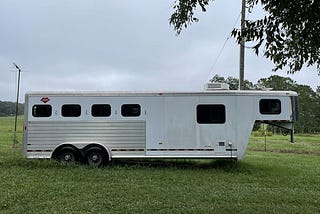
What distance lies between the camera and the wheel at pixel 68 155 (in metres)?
10.5

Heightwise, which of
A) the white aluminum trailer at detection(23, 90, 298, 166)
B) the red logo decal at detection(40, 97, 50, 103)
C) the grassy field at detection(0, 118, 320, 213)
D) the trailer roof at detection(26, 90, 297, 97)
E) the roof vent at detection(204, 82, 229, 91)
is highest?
the roof vent at detection(204, 82, 229, 91)

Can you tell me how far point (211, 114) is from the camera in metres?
10.5

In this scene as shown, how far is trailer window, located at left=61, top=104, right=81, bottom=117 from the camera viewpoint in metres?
10.6

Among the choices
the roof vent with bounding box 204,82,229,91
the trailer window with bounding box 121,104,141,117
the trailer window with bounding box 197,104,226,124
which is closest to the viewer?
the trailer window with bounding box 197,104,226,124

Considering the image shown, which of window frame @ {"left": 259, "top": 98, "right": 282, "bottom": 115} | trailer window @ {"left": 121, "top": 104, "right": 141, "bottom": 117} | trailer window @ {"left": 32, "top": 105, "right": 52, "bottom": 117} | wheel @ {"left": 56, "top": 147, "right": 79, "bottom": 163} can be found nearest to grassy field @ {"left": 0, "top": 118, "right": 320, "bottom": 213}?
wheel @ {"left": 56, "top": 147, "right": 79, "bottom": 163}

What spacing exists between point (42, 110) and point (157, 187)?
480 centimetres

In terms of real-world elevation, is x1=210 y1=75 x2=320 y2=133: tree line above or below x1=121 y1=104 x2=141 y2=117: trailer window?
above

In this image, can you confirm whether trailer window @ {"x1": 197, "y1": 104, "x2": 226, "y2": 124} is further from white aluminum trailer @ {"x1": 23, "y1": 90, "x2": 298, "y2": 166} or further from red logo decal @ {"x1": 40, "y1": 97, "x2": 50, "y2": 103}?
red logo decal @ {"x1": 40, "y1": 97, "x2": 50, "y2": 103}

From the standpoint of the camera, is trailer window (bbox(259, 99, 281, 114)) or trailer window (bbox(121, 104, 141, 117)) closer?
trailer window (bbox(259, 99, 281, 114))

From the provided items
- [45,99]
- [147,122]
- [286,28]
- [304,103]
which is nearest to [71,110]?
[45,99]

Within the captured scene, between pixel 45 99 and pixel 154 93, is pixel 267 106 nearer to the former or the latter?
pixel 154 93

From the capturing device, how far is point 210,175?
9336mm

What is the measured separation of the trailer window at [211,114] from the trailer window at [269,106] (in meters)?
1.06

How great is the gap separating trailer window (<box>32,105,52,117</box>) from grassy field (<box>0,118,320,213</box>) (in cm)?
133
